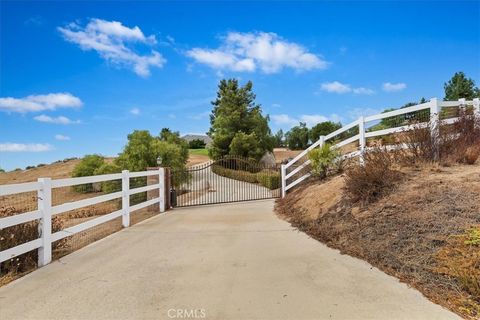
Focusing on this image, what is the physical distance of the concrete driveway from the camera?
3301 mm

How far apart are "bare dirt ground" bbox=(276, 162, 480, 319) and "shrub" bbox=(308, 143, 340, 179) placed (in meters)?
3.42

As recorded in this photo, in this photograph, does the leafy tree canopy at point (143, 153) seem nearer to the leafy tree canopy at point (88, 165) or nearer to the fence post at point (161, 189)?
the fence post at point (161, 189)

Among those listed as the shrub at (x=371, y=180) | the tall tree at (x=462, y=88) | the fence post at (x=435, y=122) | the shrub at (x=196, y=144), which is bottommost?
the shrub at (x=371, y=180)

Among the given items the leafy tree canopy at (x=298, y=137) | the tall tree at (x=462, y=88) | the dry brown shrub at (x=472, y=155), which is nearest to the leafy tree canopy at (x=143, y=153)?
the dry brown shrub at (x=472, y=155)

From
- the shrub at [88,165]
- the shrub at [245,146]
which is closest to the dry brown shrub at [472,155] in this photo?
the shrub at [245,146]

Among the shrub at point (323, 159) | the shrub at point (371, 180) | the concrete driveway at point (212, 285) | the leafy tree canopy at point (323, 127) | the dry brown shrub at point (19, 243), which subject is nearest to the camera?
the concrete driveway at point (212, 285)

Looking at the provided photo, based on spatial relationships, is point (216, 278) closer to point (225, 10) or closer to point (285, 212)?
point (285, 212)

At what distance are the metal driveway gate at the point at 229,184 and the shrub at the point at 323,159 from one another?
3.81 meters

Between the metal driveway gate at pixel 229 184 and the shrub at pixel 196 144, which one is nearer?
the metal driveway gate at pixel 229 184

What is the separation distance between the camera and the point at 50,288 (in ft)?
13.1

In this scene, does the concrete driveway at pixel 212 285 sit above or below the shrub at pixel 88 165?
below

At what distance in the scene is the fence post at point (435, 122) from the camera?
24.5ft

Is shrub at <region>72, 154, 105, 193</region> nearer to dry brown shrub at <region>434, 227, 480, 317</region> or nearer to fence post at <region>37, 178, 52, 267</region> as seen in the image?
fence post at <region>37, 178, 52, 267</region>

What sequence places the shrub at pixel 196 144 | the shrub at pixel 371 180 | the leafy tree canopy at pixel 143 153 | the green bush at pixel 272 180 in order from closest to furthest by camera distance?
1. the shrub at pixel 371 180
2. the green bush at pixel 272 180
3. the leafy tree canopy at pixel 143 153
4. the shrub at pixel 196 144
